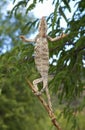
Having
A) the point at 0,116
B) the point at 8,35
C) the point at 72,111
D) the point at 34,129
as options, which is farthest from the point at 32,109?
the point at 72,111

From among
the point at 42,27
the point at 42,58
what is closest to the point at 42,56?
the point at 42,58

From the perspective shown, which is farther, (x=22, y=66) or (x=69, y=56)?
(x=69, y=56)

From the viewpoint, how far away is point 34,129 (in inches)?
662

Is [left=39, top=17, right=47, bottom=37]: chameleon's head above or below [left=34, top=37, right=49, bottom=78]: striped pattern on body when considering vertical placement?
above

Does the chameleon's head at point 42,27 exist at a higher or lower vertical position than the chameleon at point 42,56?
higher

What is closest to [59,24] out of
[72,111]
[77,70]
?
[77,70]

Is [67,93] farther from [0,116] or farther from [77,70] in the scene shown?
[0,116]

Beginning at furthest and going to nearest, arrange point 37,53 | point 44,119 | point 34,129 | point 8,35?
point 8,35, point 44,119, point 34,129, point 37,53

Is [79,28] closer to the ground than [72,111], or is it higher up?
higher up

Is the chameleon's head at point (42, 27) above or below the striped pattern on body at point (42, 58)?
above

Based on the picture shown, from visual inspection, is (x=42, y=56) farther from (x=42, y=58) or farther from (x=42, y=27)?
(x=42, y=27)

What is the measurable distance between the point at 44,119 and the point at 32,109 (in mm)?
978

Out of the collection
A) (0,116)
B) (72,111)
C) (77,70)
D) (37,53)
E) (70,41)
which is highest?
(37,53)

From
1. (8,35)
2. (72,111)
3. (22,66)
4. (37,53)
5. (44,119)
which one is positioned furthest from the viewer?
(8,35)
